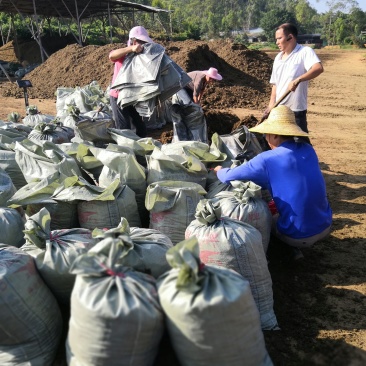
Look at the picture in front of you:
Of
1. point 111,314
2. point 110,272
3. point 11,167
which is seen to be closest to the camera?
point 111,314

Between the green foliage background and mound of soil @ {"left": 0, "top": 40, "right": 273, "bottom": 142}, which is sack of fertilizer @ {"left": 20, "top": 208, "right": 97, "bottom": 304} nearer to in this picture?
mound of soil @ {"left": 0, "top": 40, "right": 273, "bottom": 142}

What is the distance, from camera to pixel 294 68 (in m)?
4.27

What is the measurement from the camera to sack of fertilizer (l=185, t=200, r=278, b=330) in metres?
2.39

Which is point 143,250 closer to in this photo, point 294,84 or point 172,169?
point 172,169

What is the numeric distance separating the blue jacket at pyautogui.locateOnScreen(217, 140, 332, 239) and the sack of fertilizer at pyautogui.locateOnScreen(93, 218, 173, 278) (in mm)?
970

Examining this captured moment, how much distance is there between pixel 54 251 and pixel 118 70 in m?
2.92

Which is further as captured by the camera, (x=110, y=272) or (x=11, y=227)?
(x=11, y=227)

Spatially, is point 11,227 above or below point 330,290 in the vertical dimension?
above

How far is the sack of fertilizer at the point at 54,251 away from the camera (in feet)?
6.84

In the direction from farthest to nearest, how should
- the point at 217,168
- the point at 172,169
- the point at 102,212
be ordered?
the point at 217,168, the point at 172,169, the point at 102,212

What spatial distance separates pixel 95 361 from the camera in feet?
5.58

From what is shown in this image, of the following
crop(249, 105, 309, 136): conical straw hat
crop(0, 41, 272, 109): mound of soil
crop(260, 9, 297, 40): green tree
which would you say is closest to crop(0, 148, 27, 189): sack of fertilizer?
crop(249, 105, 309, 136): conical straw hat

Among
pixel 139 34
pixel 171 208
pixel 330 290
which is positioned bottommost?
pixel 330 290

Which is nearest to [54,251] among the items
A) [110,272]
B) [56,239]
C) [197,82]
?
[56,239]
